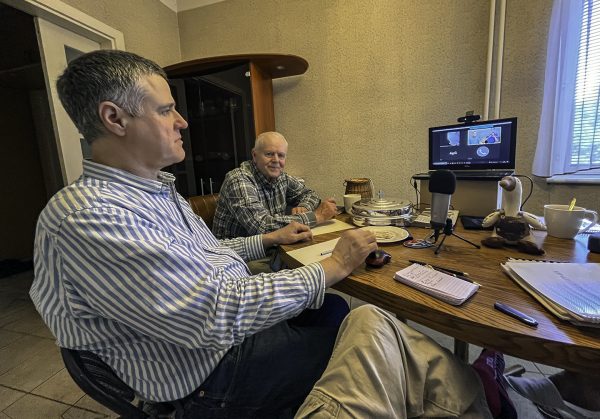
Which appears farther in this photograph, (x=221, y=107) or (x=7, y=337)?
(x=221, y=107)

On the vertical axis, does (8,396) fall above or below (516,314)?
below

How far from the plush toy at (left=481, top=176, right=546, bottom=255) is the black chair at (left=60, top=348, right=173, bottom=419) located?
1.02 m

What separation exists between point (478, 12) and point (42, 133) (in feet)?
15.3

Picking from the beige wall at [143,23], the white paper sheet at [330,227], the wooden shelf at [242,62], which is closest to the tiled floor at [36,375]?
the white paper sheet at [330,227]

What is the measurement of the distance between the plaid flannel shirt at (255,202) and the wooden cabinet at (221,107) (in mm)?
728

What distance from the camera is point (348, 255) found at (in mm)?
733

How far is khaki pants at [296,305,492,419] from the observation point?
414 mm

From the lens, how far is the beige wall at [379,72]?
1.92m

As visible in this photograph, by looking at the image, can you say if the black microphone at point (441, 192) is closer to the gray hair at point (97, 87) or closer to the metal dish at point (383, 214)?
the metal dish at point (383, 214)

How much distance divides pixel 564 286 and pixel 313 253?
0.58 meters

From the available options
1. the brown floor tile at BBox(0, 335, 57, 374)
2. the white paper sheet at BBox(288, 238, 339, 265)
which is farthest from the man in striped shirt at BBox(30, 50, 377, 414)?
the brown floor tile at BBox(0, 335, 57, 374)

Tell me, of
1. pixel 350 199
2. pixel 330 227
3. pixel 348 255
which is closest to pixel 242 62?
pixel 350 199

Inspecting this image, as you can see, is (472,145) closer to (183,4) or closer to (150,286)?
(150,286)

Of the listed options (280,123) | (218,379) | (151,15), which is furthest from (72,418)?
(151,15)
